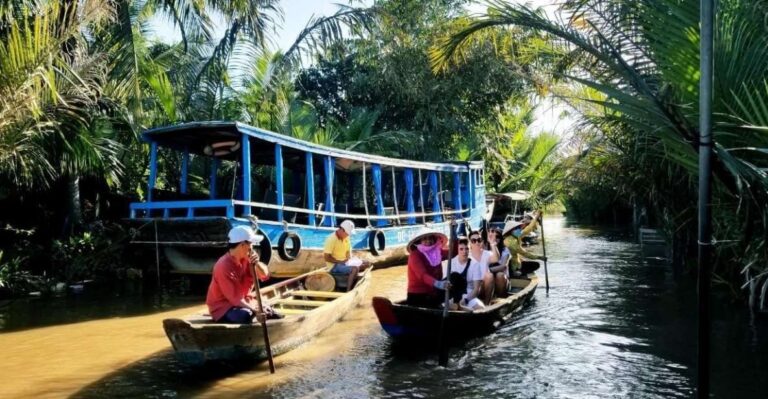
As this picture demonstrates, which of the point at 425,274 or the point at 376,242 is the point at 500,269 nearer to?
the point at 425,274

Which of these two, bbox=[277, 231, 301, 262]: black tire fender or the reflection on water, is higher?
bbox=[277, 231, 301, 262]: black tire fender

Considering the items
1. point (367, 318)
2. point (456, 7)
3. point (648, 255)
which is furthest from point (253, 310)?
point (456, 7)

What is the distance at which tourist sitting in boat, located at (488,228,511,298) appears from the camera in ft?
30.0

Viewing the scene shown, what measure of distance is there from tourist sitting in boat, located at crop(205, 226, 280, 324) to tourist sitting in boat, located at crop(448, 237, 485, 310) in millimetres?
2605

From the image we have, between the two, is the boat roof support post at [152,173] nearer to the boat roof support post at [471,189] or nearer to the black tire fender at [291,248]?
the black tire fender at [291,248]

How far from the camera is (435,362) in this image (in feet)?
22.9

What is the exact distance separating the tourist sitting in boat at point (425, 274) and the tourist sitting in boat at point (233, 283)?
2047 mm

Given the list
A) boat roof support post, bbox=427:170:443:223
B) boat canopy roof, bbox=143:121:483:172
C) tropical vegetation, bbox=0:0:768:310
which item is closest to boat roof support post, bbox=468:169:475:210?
boat roof support post, bbox=427:170:443:223

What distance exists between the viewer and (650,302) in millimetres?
10477

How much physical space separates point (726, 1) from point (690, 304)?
635cm

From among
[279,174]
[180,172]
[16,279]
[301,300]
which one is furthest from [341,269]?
[180,172]

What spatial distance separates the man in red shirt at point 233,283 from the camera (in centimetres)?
624

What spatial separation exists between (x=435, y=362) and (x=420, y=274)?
3.62 ft

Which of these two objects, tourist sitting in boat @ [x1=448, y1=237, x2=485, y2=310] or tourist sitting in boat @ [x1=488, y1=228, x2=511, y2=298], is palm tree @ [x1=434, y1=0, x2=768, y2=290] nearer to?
tourist sitting in boat @ [x1=448, y1=237, x2=485, y2=310]
